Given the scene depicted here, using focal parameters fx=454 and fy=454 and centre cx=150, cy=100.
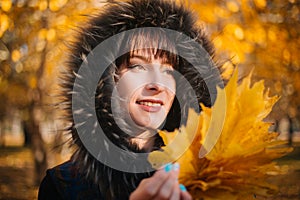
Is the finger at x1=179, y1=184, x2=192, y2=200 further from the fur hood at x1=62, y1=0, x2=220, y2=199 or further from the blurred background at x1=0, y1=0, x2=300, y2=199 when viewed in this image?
the blurred background at x1=0, y1=0, x2=300, y2=199

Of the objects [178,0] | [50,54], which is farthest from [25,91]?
[178,0]

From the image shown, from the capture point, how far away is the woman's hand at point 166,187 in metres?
0.82

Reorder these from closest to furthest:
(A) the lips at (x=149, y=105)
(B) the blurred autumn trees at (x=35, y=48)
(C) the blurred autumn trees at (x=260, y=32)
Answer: (A) the lips at (x=149, y=105) → (C) the blurred autumn trees at (x=260, y=32) → (B) the blurred autumn trees at (x=35, y=48)

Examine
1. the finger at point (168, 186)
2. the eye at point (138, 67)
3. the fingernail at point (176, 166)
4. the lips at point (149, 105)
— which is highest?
the eye at point (138, 67)

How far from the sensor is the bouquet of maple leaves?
89cm

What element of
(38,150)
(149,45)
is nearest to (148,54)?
(149,45)

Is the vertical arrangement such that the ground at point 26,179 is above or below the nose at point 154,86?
below

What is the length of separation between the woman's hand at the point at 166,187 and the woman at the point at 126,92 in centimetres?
25

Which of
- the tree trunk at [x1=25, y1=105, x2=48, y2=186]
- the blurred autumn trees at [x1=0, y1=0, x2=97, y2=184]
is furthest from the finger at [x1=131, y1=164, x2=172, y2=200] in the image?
the tree trunk at [x1=25, y1=105, x2=48, y2=186]

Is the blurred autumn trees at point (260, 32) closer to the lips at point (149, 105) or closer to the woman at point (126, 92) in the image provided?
the woman at point (126, 92)

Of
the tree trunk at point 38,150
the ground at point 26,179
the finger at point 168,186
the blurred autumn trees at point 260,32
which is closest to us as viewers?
the finger at point 168,186

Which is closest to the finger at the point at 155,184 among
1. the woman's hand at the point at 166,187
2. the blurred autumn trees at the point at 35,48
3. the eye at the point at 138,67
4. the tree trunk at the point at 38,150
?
the woman's hand at the point at 166,187

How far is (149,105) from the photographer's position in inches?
44.3

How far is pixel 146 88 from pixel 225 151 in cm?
30
